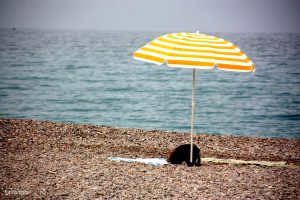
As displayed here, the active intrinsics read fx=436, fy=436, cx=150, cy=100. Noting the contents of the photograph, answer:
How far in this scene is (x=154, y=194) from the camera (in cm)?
688

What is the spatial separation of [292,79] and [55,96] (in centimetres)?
3429

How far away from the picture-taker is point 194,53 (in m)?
7.87

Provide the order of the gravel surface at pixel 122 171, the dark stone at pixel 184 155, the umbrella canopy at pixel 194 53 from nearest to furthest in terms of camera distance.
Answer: the gravel surface at pixel 122 171
the umbrella canopy at pixel 194 53
the dark stone at pixel 184 155

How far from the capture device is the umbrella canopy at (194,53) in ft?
25.2

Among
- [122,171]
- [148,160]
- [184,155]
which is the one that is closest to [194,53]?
[184,155]

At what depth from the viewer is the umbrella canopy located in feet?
25.2

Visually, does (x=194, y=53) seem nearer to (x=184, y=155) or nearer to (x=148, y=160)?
(x=184, y=155)

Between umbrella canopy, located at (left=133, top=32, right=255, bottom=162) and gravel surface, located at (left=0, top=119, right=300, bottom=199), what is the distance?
6.65 feet

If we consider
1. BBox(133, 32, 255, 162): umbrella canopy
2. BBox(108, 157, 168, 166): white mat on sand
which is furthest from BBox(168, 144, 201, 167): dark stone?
BBox(133, 32, 255, 162): umbrella canopy

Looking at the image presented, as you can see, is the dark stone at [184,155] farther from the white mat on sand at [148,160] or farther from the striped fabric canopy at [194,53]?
the striped fabric canopy at [194,53]

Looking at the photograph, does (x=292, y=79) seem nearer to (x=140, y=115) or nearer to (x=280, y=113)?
(x=280, y=113)

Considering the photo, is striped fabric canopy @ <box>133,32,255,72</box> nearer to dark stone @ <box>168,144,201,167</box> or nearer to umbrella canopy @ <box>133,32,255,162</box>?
umbrella canopy @ <box>133,32,255,162</box>

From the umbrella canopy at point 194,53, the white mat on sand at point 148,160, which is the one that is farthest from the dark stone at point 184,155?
the umbrella canopy at point 194,53

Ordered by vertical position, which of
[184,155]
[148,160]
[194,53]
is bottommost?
[148,160]
